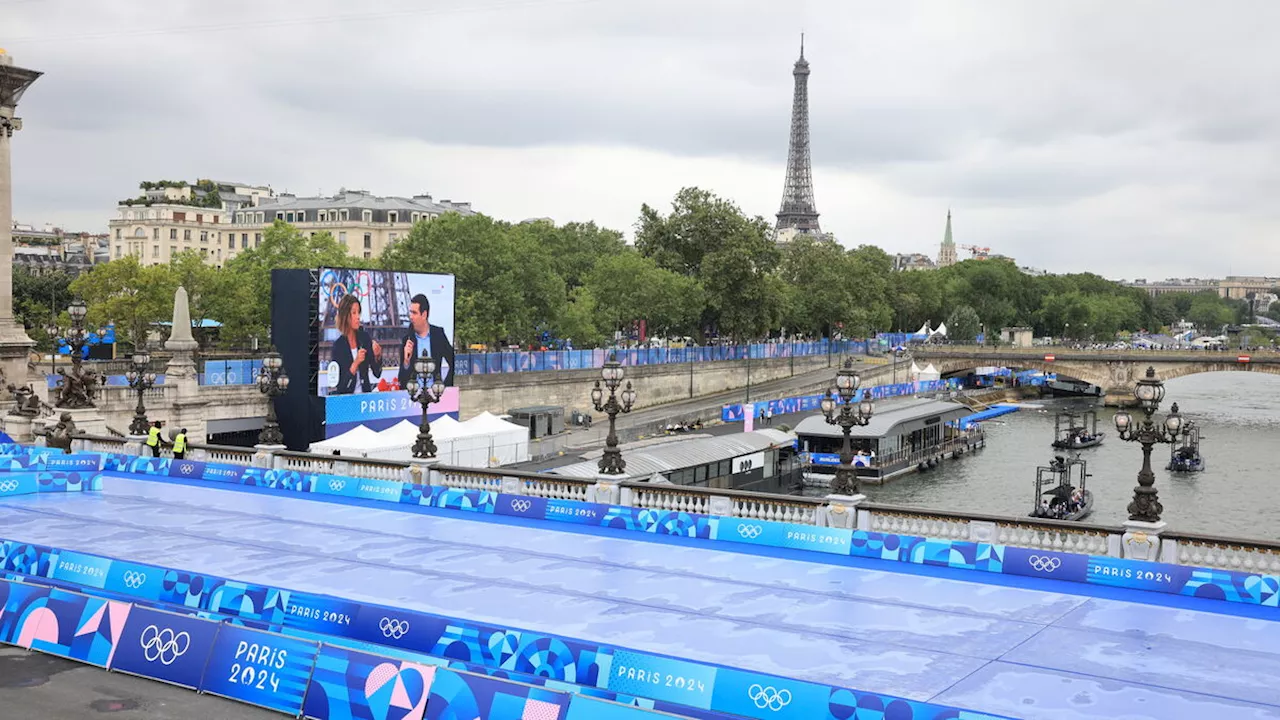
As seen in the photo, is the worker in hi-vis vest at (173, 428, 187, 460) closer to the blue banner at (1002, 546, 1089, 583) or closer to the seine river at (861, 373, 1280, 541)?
the blue banner at (1002, 546, 1089, 583)

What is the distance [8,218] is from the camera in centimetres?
4275

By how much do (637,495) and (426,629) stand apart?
10.9m

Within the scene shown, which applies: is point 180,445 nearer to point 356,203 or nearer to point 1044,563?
point 1044,563

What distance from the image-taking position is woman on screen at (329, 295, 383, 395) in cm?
4753

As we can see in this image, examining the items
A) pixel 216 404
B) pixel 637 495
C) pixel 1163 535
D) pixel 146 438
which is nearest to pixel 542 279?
pixel 216 404

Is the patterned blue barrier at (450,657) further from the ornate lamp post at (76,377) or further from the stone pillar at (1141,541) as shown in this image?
the ornate lamp post at (76,377)

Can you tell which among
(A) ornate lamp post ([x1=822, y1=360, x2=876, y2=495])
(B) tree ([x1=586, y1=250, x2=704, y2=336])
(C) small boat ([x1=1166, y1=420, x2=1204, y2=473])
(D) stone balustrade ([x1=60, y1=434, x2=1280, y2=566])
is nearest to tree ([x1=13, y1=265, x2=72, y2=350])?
(B) tree ([x1=586, y1=250, x2=704, y2=336])

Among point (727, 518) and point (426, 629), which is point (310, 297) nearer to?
point (727, 518)

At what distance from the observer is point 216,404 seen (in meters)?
51.0

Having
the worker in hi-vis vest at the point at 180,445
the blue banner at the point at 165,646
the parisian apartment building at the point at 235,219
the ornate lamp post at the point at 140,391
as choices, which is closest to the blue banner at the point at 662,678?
the blue banner at the point at 165,646

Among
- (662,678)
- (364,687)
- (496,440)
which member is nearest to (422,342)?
(496,440)

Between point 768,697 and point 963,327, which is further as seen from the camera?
point 963,327

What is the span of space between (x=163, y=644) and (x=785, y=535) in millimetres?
11732

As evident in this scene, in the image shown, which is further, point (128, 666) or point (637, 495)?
point (637, 495)
